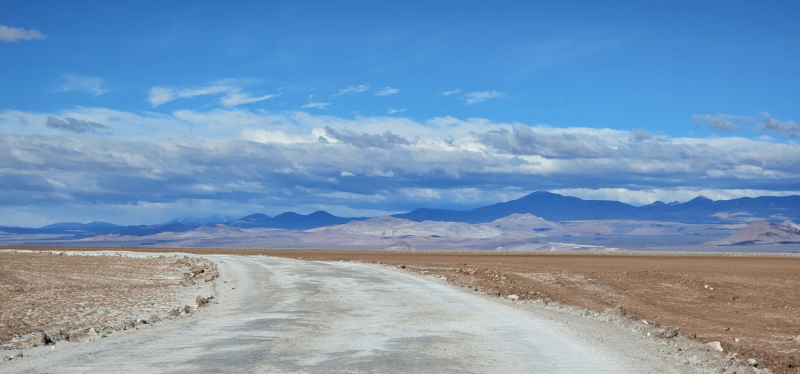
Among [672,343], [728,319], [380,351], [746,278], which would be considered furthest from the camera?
[746,278]

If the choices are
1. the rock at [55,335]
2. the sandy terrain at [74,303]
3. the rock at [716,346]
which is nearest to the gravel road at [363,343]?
the rock at [55,335]

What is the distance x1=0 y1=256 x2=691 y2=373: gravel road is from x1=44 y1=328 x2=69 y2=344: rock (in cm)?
24

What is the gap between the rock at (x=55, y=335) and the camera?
13045 mm

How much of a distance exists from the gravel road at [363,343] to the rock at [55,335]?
242 millimetres

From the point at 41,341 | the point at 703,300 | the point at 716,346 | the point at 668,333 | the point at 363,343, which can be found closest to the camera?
the point at 41,341

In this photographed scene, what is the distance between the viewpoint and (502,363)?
441 inches

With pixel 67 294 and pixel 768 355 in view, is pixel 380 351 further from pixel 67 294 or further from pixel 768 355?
pixel 67 294

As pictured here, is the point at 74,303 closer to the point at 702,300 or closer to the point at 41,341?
the point at 41,341

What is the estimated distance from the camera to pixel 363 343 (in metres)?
13.1

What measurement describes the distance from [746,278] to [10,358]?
44692 mm

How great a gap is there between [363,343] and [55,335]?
6.32 m

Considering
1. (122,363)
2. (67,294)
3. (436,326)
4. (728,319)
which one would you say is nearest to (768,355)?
(436,326)

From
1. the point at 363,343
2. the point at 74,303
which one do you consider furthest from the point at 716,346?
the point at 74,303

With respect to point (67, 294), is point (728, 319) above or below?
below
